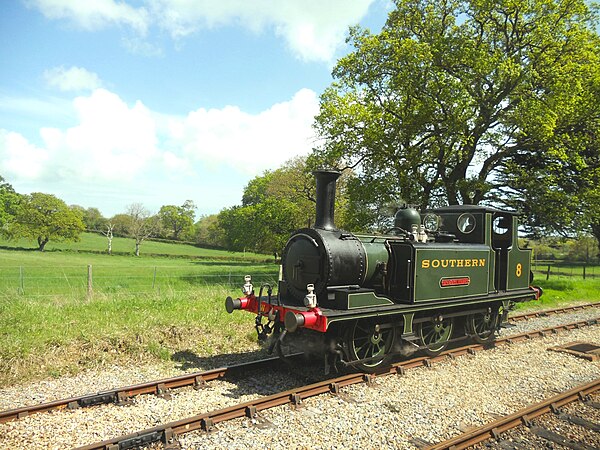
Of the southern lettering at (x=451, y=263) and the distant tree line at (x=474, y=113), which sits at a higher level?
the distant tree line at (x=474, y=113)

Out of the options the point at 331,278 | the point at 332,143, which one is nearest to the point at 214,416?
the point at 331,278

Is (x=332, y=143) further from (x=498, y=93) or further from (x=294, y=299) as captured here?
(x=294, y=299)

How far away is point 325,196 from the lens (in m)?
7.85

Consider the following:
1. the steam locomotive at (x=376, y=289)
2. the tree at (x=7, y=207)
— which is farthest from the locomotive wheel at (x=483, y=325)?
the tree at (x=7, y=207)

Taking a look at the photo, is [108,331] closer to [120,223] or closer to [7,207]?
[7,207]

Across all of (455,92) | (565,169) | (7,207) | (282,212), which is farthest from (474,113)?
(7,207)

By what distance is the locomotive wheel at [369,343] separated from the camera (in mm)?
7355

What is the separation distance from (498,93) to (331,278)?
1396 centimetres

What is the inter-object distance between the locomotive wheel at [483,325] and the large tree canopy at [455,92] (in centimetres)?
840

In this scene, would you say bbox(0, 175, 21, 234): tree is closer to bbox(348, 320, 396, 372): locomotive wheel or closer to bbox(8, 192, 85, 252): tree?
bbox(8, 192, 85, 252): tree

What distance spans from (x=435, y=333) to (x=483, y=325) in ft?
5.42

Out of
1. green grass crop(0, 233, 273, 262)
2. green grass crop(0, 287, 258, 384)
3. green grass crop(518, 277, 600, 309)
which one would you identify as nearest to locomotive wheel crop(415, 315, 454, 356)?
green grass crop(0, 287, 258, 384)

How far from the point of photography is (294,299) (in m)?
8.02

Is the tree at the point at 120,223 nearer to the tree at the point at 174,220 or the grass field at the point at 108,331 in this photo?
the tree at the point at 174,220
